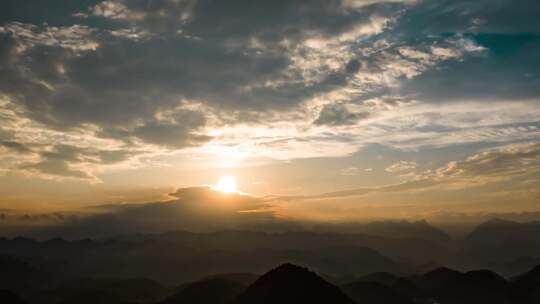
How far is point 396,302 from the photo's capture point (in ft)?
547

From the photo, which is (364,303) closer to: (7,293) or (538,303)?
(538,303)

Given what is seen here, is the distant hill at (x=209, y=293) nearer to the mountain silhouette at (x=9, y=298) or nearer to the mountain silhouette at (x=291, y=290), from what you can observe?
the mountain silhouette at (x=291, y=290)

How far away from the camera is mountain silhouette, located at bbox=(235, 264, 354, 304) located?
12681cm

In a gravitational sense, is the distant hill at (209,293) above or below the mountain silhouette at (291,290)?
below

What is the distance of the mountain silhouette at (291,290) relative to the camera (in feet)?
416

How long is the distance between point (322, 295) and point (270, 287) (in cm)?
1633

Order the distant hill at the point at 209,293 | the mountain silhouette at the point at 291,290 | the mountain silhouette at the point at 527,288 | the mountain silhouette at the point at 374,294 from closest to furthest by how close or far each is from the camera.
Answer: the mountain silhouette at the point at 291,290
the distant hill at the point at 209,293
the mountain silhouette at the point at 374,294
the mountain silhouette at the point at 527,288

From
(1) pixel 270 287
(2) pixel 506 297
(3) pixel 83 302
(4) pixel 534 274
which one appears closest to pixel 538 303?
(2) pixel 506 297

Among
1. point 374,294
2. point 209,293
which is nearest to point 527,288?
point 374,294

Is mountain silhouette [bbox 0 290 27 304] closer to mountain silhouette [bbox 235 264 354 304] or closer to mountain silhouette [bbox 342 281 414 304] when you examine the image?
mountain silhouette [bbox 235 264 354 304]

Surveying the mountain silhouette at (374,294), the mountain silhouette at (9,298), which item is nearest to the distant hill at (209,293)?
the mountain silhouette at (374,294)

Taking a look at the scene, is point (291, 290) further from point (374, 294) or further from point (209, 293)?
point (374, 294)

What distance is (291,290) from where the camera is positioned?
129500 mm

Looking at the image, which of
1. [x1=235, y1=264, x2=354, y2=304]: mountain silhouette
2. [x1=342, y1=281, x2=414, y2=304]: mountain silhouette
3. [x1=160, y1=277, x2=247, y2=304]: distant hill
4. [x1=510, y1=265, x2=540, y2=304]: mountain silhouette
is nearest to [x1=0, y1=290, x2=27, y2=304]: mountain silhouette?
[x1=160, y1=277, x2=247, y2=304]: distant hill
